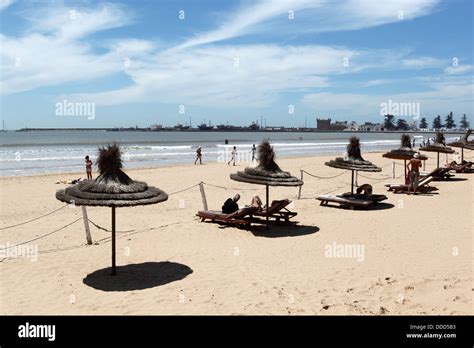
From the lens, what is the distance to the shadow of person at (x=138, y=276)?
26.0ft

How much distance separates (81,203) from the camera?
25.0 feet

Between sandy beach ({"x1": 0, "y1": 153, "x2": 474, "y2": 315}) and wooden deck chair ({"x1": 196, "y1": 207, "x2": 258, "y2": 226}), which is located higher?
wooden deck chair ({"x1": 196, "y1": 207, "x2": 258, "y2": 226})

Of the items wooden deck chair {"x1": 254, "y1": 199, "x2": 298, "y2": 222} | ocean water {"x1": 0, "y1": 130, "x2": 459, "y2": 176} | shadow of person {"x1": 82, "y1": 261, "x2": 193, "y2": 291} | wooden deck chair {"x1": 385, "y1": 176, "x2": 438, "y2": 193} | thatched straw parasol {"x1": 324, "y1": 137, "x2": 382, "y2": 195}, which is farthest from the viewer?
ocean water {"x1": 0, "y1": 130, "x2": 459, "y2": 176}

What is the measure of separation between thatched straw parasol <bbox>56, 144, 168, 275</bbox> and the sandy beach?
61.2 inches

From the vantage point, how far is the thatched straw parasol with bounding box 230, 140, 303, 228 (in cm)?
1164

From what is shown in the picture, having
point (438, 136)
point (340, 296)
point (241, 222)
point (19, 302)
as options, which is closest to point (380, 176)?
point (438, 136)

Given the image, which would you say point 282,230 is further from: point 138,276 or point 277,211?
point 138,276

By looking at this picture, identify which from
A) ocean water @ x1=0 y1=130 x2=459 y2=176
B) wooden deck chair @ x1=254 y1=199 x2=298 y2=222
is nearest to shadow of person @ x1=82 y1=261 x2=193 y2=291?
ocean water @ x1=0 y1=130 x2=459 y2=176

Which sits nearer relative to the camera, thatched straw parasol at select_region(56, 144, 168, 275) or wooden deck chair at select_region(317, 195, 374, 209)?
thatched straw parasol at select_region(56, 144, 168, 275)

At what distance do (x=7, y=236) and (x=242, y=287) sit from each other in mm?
7344

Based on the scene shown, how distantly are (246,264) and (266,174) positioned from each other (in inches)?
133

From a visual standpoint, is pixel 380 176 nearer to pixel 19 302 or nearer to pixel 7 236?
pixel 7 236

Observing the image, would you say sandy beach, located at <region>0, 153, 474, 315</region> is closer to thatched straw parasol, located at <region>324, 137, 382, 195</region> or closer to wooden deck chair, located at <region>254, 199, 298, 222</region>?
wooden deck chair, located at <region>254, 199, 298, 222</region>

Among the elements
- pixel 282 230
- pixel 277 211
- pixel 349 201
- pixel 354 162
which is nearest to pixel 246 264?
pixel 282 230
